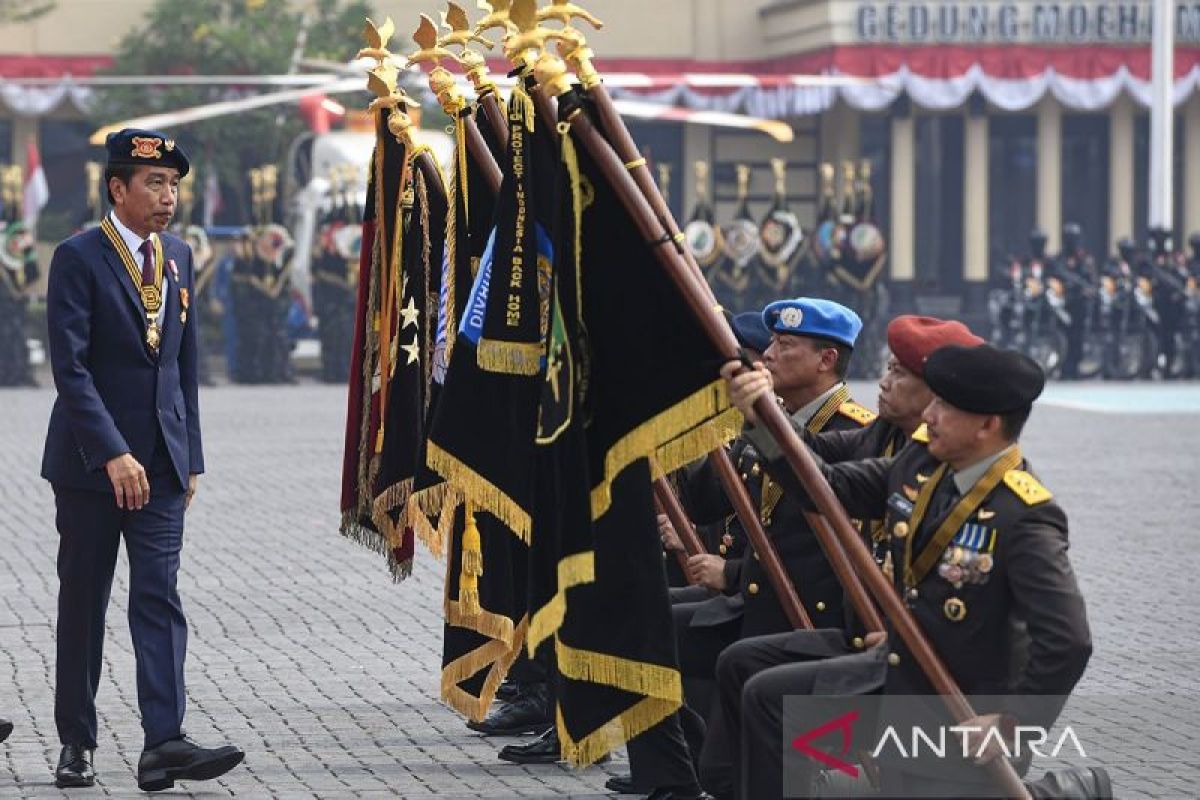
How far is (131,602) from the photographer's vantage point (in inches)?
277

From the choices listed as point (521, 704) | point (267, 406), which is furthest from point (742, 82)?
point (521, 704)

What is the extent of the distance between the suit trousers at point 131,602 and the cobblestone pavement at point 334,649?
218 mm

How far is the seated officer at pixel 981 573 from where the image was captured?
208 inches

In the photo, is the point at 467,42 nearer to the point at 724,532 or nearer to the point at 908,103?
the point at 724,532

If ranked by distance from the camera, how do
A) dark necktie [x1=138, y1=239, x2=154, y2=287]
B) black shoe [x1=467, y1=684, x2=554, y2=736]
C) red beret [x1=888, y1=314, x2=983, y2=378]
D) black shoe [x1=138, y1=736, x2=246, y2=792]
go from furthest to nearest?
black shoe [x1=467, y1=684, x2=554, y2=736]
dark necktie [x1=138, y1=239, x2=154, y2=287]
black shoe [x1=138, y1=736, x2=246, y2=792]
red beret [x1=888, y1=314, x2=983, y2=378]

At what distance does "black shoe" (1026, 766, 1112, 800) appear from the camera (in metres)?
5.46

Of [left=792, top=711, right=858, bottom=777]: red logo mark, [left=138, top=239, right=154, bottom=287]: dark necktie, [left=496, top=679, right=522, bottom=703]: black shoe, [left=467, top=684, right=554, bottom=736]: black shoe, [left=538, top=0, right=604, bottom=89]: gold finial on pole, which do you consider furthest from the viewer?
[left=496, top=679, right=522, bottom=703]: black shoe

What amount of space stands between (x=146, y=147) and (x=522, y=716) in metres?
2.22

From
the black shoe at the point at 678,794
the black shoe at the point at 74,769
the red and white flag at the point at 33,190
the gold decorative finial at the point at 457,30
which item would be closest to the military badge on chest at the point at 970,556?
the black shoe at the point at 678,794

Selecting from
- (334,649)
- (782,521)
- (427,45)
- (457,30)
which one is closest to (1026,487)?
(782,521)

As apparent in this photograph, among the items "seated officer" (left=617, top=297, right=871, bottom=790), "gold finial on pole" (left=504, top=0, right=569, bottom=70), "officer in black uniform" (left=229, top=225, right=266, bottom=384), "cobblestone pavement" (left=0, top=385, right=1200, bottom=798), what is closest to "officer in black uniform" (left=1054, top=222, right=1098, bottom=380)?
"officer in black uniform" (left=229, top=225, right=266, bottom=384)

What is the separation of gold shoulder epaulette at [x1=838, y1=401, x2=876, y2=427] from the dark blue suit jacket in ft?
5.84

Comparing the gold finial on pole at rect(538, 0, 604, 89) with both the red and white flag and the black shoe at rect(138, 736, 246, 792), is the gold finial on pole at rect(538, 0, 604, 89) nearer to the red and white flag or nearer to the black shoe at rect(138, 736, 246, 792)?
the black shoe at rect(138, 736, 246, 792)

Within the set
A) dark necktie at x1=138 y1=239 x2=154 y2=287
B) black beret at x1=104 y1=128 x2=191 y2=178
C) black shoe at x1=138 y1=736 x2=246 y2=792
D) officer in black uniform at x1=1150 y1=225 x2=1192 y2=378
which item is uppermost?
black beret at x1=104 y1=128 x2=191 y2=178
